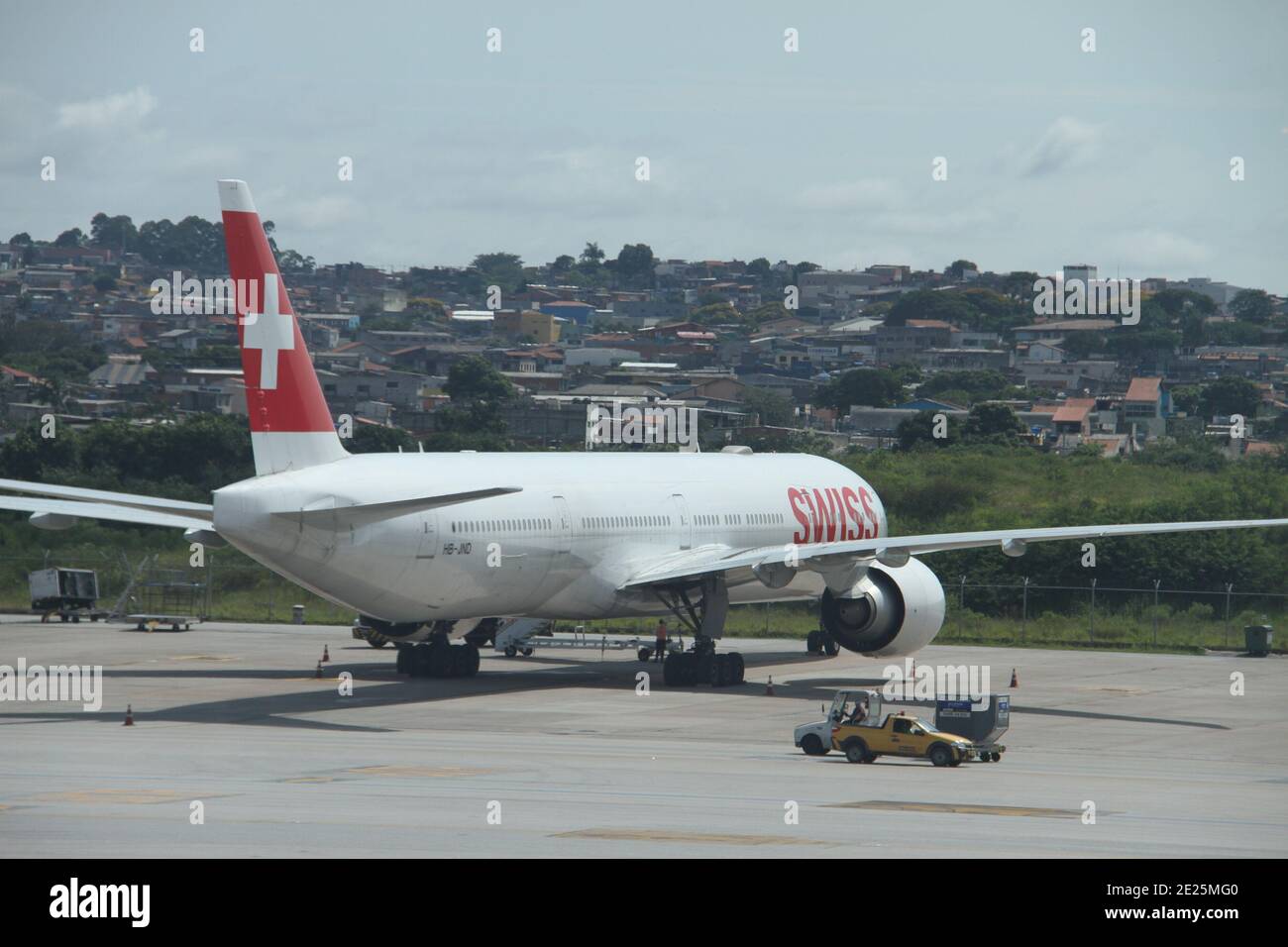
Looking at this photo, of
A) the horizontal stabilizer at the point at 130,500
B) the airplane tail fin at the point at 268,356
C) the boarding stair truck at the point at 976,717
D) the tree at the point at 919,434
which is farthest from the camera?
the tree at the point at 919,434

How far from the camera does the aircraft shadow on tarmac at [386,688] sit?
3503cm

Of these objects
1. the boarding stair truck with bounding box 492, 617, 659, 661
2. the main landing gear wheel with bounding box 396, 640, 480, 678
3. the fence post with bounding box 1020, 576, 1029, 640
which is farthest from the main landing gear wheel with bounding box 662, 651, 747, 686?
the fence post with bounding box 1020, 576, 1029, 640

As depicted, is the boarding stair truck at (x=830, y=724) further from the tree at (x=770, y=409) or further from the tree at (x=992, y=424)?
the tree at (x=770, y=409)

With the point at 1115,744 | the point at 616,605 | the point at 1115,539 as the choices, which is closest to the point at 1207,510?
the point at 1115,539

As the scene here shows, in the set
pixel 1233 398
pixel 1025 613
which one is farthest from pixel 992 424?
pixel 1025 613

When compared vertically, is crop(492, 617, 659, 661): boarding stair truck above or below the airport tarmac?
below

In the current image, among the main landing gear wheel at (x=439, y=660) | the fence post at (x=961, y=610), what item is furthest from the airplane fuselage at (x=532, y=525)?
the fence post at (x=961, y=610)

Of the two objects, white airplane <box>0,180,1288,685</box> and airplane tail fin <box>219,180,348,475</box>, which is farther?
white airplane <box>0,180,1288,685</box>

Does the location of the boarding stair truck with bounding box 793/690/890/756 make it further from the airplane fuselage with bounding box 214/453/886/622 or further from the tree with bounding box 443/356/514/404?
the tree with bounding box 443/356/514/404

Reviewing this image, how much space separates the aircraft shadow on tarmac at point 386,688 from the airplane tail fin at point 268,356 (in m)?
5.05

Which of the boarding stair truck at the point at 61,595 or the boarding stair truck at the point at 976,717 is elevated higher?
the boarding stair truck at the point at 976,717

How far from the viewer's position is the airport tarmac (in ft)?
67.5

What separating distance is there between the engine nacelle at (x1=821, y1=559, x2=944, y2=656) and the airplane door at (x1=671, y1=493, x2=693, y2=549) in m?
3.76

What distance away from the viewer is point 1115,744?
3316cm
